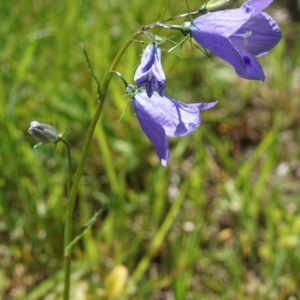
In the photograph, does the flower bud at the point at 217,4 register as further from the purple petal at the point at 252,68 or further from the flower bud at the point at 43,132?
the flower bud at the point at 43,132

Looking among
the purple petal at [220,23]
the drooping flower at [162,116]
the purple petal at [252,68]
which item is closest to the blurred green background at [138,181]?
the drooping flower at [162,116]

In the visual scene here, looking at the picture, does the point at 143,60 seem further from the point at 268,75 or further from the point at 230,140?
the point at 268,75

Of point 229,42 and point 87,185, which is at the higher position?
point 229,42

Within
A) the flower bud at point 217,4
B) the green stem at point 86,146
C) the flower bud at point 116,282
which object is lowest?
the flower bud at point 116,282

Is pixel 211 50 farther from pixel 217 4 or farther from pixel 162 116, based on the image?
pixel 162 116

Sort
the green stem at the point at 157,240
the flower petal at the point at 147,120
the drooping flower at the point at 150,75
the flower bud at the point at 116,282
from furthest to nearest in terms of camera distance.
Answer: the green stem at the point at 157,240 < the flower bud at the point at 116,282 < the flower petal at the point at 147,120 < the drooping flower at the point at 150,75

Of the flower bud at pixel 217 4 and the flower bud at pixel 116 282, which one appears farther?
the flower bud at pixel 116 282

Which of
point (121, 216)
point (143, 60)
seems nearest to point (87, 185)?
point (121, 216)

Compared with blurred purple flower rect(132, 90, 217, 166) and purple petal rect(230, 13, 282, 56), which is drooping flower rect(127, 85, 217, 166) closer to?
blurred purple flower rect(132, 90, 217, 166)
